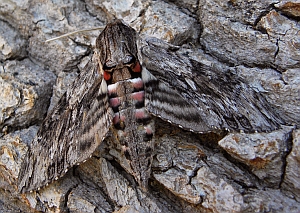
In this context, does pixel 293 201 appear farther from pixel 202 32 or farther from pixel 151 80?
pixel 202 32

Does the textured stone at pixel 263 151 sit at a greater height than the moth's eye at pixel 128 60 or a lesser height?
lesser

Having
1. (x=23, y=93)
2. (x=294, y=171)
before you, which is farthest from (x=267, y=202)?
(x=23, y=93)

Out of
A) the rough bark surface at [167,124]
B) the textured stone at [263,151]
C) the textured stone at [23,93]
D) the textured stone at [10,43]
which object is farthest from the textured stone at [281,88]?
the textured stone at [10,43]

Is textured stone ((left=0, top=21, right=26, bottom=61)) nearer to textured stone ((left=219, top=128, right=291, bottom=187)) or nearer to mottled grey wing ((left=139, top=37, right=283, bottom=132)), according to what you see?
mottled grey wing ((left=139, top=37, right=283, bottom=132))

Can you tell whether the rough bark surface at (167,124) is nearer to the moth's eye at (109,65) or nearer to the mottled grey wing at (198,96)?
the mottled grey wing at (198,96)

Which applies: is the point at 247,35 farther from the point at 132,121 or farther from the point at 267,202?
the point at 267,202

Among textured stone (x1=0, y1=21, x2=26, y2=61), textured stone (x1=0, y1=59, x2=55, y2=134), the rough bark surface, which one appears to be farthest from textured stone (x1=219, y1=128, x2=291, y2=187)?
textured stone (x1=0, y1=21, x2=26, y2=61)
